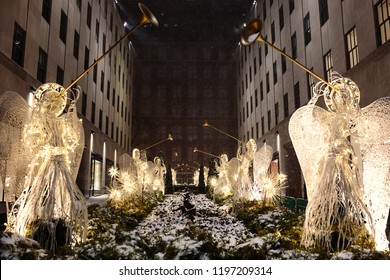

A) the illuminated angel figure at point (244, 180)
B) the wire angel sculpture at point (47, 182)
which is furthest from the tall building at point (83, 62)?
the illuminated angel figure at point (244, 180)

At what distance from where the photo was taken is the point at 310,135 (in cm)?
712

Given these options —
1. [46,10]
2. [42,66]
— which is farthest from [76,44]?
[42,66]

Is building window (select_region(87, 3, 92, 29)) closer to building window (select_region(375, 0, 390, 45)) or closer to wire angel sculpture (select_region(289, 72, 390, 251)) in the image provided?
building window (select_region(375, 0, 390, 45))

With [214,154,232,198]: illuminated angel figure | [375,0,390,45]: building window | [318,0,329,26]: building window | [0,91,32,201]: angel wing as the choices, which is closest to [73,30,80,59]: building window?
[214,154,232,198]: illuminated angel figure

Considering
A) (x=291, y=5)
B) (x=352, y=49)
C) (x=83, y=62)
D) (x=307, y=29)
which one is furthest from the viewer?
(x=83, y=62)

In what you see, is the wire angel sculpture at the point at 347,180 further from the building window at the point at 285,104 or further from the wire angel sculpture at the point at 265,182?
the building window at the point at 285,104

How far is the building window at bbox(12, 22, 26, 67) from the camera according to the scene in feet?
47.9

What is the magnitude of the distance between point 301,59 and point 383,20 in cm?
1009

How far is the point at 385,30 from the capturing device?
12445 mm

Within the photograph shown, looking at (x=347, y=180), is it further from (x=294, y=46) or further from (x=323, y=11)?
(x=294, y=46)

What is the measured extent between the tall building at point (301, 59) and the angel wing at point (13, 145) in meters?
11.8

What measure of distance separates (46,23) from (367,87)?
1661 centimetres
